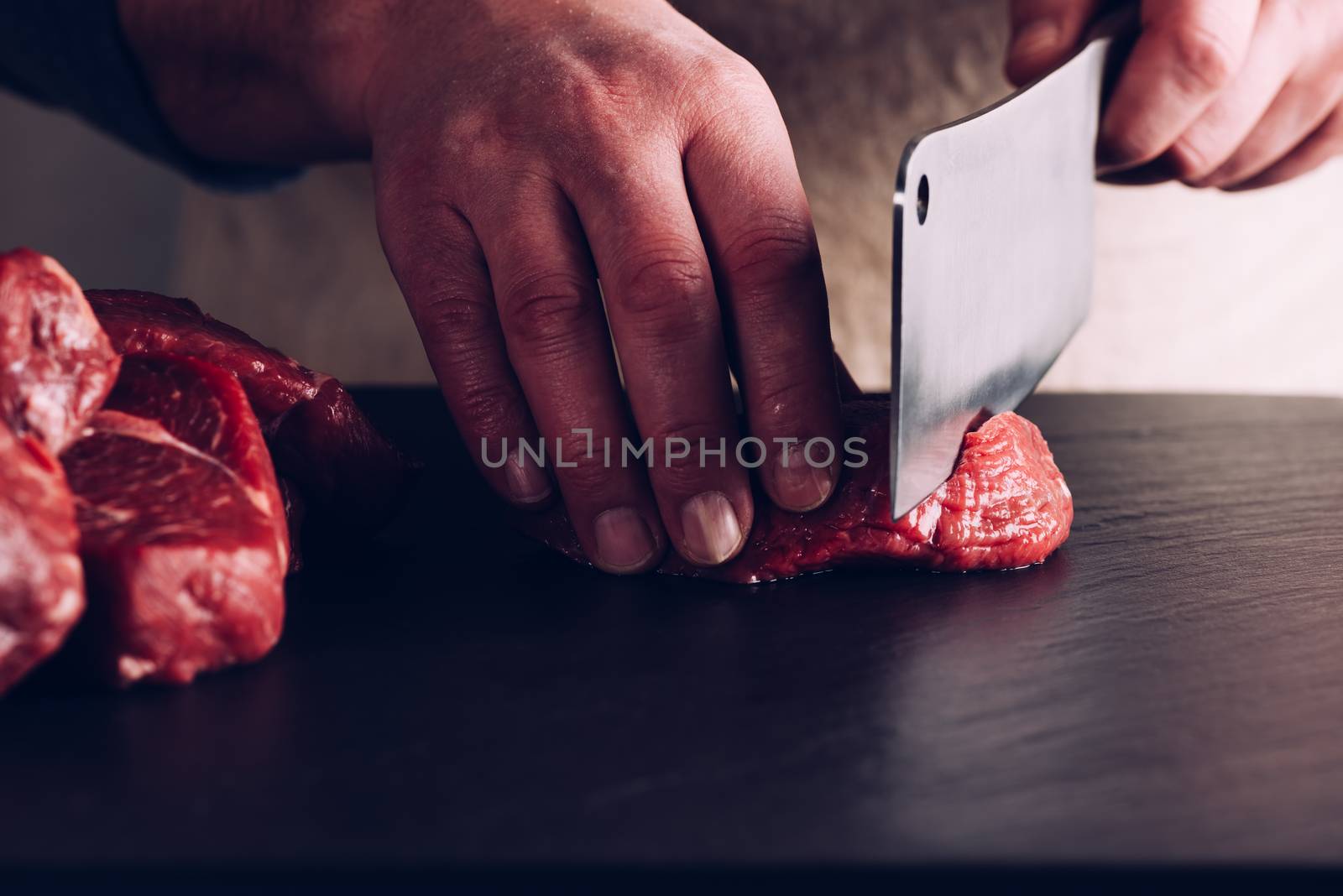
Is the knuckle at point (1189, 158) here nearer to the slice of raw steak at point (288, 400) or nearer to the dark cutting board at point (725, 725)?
the dark cutting board at point (725, 725)

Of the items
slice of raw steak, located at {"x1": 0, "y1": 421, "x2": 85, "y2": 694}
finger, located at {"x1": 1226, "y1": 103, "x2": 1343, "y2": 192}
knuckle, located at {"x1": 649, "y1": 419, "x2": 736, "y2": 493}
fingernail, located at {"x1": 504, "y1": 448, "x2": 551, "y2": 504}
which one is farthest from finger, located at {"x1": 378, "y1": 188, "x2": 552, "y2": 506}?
finger, located at {"x1": 1226, "y1": 103, "x2": 1343, "y2": 192}

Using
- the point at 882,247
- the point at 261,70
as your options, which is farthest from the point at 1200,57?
the point at 261,70

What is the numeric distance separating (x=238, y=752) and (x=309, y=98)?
61.1 inches

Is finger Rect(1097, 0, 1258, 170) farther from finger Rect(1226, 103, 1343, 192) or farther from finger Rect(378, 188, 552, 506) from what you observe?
finger Rect(378, 188, 552, 506)

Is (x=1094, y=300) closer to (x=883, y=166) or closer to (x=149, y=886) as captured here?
(x=883, y=166)

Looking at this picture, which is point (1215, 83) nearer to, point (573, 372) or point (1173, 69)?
point (1173, 69)

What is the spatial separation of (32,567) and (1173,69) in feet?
6.14

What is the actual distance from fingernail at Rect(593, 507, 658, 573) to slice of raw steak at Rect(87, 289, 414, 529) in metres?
0.34

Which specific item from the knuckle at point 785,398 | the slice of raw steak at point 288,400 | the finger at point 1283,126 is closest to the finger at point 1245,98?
the finger at point 1283,126

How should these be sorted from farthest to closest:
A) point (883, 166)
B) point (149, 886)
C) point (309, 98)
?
1. point (883, 166)
2. point (309, 98)
3. point (149, 886)

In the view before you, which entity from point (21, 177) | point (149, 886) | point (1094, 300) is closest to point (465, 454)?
point (149, 886)

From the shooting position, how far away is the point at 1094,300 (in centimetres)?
376

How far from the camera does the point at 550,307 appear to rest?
154 centimetres

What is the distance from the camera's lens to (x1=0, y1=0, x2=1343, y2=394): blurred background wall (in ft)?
11.1
